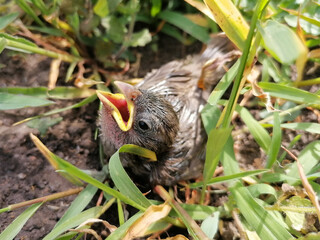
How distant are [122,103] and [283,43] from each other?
32.3 inches

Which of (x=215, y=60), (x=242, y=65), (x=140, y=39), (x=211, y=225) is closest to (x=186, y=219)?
(x=211, y=225)

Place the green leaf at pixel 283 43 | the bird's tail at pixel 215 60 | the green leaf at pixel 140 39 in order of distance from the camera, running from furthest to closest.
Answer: the green leaf at pixel 140 39 → the bird's tail at pixel 215 60 → the green leaf at pixel 283 43

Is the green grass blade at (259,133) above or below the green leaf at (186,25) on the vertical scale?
below

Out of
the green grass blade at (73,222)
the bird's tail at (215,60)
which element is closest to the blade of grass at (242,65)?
the bird's tail at (215,60)

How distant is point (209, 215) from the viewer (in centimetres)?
163

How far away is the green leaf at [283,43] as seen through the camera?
3.47ft

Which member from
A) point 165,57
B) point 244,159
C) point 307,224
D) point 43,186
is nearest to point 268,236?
point 307,224

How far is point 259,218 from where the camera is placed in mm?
1484

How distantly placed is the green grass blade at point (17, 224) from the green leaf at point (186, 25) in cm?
139

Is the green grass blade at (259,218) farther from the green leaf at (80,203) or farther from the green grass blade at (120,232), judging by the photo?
the green leaf at (80,203)

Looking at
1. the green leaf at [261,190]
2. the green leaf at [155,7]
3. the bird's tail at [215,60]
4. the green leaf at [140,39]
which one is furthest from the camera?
the green leaf at [155,7]

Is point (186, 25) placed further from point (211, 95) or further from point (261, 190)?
point (261, 190)

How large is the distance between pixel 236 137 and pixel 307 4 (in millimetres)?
777

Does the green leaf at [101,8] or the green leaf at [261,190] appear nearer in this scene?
the green leaf at [261,190]
